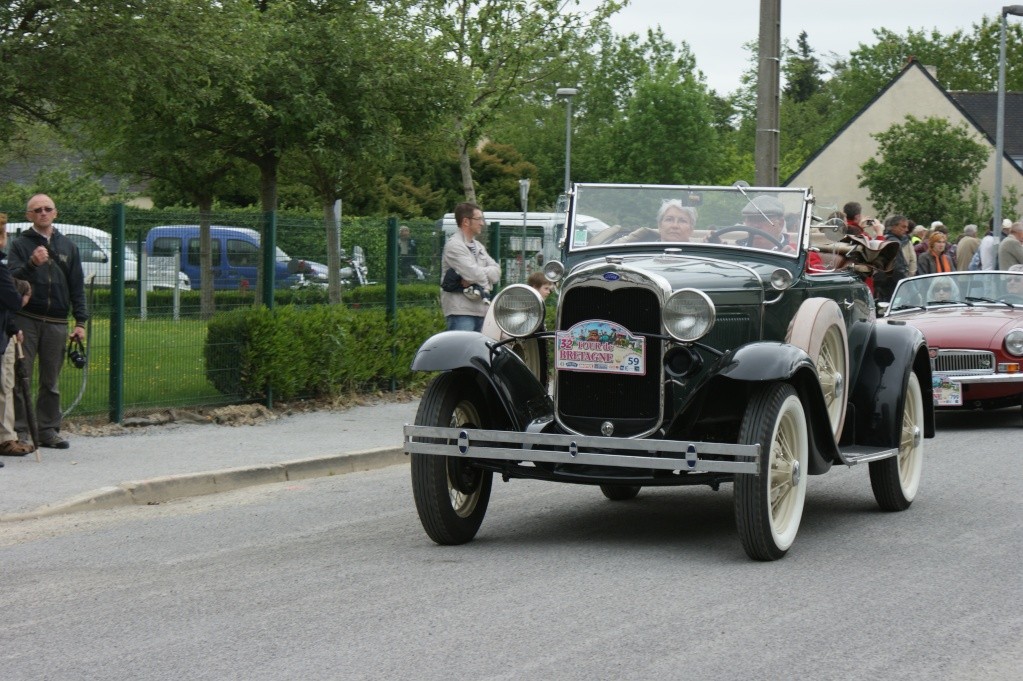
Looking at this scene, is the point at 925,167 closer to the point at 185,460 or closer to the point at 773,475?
the point at 185,460

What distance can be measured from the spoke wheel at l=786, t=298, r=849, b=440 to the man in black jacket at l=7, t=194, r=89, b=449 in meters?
5.70

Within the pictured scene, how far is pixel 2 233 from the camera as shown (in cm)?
1020

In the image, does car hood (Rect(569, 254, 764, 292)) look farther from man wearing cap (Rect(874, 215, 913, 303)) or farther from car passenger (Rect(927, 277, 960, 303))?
man wearing cap (Rect(874, 215, 913, 303))

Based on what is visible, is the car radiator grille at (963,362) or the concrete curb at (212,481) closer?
the concrete curb at (212,481)

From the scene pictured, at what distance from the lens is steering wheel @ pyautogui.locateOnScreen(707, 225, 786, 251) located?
27.9 feet

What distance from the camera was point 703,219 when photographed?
28.3 feet

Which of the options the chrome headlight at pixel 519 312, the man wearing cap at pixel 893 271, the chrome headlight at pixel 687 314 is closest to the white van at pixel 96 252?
the chrome headlight at pixel 519 312

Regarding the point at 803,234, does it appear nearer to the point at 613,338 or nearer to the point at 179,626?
the point at 613,338

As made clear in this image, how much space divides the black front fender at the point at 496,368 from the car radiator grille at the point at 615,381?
27 cm

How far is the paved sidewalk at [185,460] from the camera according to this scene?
9.08 meters

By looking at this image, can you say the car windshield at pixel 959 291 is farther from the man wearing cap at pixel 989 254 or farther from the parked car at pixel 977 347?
the man wearing cap at pixel 989 254

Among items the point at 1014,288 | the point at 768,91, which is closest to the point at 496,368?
the point at 1014,288

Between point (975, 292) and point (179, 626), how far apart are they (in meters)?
11.0

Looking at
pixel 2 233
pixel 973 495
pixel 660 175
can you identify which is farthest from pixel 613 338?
pixel 660 175
